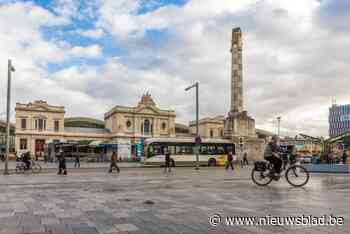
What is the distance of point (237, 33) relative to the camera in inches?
2099

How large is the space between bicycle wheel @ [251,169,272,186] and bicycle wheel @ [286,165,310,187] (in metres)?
0.64

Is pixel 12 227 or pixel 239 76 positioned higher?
pixel 239 76

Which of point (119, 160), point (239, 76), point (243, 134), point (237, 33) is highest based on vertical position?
point (237, 33)

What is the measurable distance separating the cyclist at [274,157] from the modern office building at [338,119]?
4445 inches

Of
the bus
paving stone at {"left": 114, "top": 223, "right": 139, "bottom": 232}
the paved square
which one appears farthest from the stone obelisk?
paving stone at {"left": 114, "top": 223, "right": 139, "bottom": 232}

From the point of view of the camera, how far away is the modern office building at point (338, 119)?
116 m

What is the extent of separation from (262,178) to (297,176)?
112 centimetres

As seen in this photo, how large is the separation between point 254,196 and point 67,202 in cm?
454

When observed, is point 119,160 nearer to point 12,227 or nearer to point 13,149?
point 13,149

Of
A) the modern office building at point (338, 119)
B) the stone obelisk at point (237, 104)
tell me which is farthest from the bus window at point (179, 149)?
the modern office building at point (338, 119)

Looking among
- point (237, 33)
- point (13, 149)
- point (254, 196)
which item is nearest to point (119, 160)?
point (237, 33)

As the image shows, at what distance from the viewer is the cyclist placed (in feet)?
38.8

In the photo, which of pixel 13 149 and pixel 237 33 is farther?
pixel 13 149

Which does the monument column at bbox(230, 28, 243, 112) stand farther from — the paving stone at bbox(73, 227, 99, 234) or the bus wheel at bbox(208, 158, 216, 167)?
the paving stone at bbox(73, 227, 99, 234)
